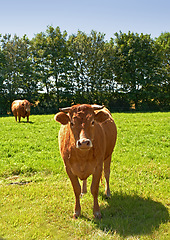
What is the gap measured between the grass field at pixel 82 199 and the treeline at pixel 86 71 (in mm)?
28668

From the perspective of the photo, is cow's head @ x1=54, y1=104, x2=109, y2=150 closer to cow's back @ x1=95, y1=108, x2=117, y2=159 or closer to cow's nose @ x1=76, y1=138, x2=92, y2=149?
cow's nose @ x1=76, y1=138, x2=92, y2=149

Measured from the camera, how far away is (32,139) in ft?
40.4

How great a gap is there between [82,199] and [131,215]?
1282 millimetres

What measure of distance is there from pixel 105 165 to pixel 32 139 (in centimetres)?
688

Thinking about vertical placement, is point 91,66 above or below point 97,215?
above

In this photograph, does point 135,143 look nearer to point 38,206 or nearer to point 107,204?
point 107,204

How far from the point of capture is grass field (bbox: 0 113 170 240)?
442 centimetres

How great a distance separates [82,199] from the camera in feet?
18.6

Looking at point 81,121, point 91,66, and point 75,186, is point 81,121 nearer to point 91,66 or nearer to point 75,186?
point 75,186

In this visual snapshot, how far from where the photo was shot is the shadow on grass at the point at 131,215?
14.5 ft

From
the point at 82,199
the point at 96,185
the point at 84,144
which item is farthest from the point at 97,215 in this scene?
the point at 84,144

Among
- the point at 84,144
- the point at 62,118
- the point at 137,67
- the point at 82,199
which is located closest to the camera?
the point at 84,144

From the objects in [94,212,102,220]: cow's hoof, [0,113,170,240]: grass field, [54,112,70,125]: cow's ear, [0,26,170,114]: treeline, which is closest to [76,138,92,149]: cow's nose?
[54,112,70,125]: cow's ear

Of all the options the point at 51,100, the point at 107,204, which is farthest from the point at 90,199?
the point at 51,100
